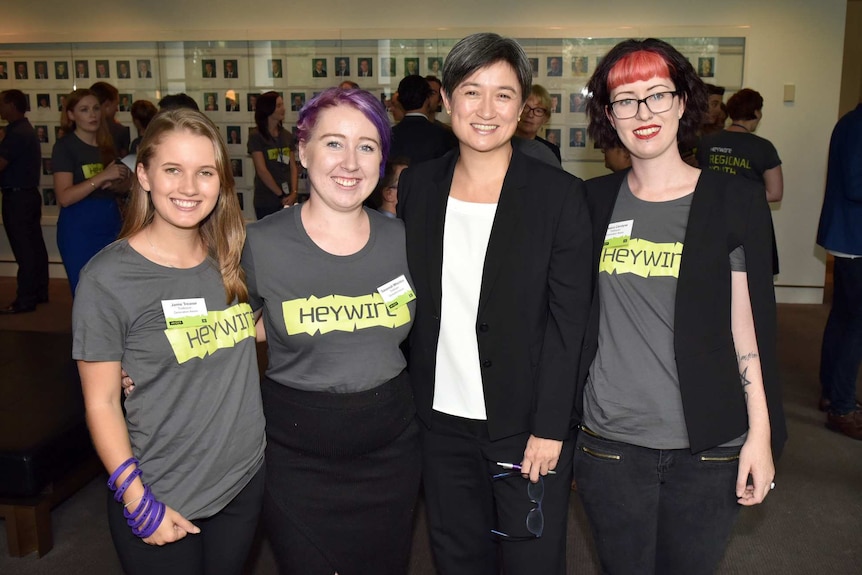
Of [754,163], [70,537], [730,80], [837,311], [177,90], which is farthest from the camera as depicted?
[177,90]

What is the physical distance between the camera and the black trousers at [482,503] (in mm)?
2027

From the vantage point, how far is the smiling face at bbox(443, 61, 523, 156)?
1903 millimetres

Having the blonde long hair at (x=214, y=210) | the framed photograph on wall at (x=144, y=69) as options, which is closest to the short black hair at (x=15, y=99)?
the framed photograph on wall at (x=144, y=69)

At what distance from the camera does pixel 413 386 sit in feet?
6.93

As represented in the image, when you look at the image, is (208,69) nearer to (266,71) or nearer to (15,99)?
(266,71)

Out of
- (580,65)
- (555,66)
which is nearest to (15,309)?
(555,66)

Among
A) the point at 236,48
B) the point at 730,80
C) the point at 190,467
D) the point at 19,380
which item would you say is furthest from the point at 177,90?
the point at 190,467

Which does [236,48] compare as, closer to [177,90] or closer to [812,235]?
[177,90]

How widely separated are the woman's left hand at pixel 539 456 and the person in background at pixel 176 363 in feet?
2.22

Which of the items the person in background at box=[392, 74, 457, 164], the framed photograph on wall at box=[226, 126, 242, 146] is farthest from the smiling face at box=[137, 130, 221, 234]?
the framed photograph on wall at box=[226, 126, 242, 146]

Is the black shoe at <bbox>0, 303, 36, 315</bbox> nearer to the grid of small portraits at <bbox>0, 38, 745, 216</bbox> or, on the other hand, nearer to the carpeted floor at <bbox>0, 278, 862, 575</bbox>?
the grid of small portraits at <bbox>0, 38, 745, 216</bbox>

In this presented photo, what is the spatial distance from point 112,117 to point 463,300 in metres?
5.39

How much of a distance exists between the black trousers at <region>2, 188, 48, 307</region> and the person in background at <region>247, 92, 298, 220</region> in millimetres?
2095

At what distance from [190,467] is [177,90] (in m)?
7.09
